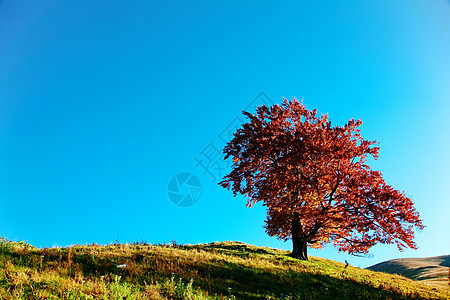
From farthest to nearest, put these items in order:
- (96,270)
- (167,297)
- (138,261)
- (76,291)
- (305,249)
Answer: (305,249), (138,261), (96,270), (167,297), (76,291)

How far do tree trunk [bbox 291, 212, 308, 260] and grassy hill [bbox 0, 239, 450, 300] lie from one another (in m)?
4.63

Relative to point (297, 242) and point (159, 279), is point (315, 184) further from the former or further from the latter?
point (159, 279)

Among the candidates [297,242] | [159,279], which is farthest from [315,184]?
[159,279]

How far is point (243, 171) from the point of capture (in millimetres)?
20734

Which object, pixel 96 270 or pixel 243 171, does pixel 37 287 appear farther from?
pixel 243 171

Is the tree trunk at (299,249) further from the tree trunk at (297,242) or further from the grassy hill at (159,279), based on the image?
the grassy hill at (159,279)

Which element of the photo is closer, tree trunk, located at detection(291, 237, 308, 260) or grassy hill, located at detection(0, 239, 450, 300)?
grassy hill, located at detection(0, 239, 450, 300)

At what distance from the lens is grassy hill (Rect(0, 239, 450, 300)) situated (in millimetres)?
7496

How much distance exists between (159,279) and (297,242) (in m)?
13.5

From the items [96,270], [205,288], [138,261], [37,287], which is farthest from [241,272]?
[37,287]

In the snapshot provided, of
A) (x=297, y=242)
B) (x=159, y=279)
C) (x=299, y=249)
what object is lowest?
(x=159, y=279)

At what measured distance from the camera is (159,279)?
378 inches

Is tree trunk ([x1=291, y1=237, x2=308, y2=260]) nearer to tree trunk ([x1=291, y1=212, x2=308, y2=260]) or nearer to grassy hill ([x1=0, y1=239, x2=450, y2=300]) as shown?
tree trunk ([x1=291, y1=212, x2=308, y2=260])

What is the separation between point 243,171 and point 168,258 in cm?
962
